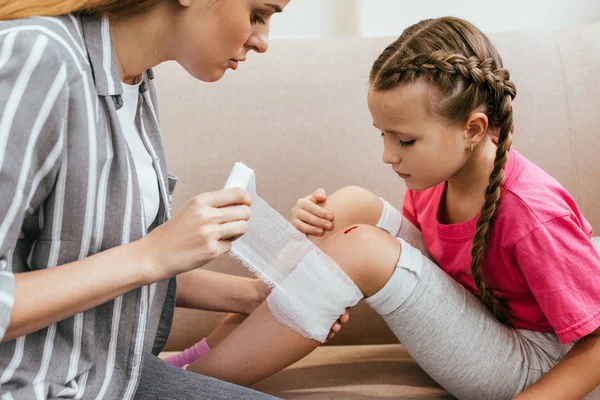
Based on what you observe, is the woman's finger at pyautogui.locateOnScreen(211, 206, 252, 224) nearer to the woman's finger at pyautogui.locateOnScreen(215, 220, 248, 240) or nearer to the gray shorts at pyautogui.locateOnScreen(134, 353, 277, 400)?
the woman's finger at pyautogui.locateOnScreen(215, 220, 248, 240)

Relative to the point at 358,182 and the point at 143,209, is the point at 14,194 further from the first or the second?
the point at 358,182

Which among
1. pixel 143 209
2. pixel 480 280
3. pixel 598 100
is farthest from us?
pixel 598 100

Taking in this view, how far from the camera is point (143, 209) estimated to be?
0.95m

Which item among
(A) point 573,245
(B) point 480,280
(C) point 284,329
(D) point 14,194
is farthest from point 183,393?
(A) point 573,245

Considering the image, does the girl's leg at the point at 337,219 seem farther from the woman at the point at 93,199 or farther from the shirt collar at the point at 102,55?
the shirt collar at the point at 102,55

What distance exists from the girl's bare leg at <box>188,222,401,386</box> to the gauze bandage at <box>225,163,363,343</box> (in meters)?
0.03

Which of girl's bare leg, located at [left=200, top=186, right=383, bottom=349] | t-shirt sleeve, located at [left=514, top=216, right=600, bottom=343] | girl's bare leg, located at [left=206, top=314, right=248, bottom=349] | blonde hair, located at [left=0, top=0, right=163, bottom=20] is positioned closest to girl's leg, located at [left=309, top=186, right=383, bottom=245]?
girl's bare leg, located at [left=200, top=186, right=383, bottom=349]

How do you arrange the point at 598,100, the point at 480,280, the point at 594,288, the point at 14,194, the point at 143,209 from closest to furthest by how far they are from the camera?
the point at 14,194 → the point at 143,209 → the point at 594,288 → the point at 480,280 → the point at 598,100

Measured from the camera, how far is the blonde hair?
33.1 inches

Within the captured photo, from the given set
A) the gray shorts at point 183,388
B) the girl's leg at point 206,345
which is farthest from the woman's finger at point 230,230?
the girl's leg at point 206,345

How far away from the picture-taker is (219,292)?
128 centimetres

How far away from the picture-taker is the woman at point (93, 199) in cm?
78

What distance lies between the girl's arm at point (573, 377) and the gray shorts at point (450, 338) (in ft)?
0.17

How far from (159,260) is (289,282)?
307 millimetres
